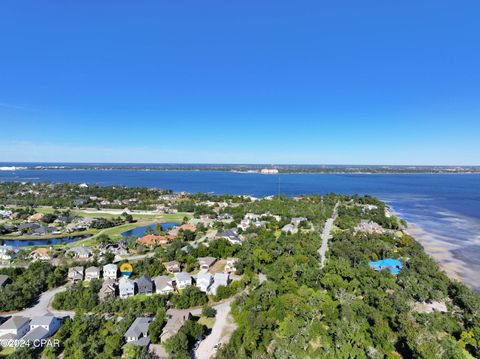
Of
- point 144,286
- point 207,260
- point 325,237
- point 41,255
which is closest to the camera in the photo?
point 144,286

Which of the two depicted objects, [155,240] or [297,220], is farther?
[297,220]

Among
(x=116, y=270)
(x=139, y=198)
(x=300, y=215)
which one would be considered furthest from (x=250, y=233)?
(x=139, y=198)

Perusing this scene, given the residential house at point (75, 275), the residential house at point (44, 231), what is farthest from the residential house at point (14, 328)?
the residential house at point (44, 231)

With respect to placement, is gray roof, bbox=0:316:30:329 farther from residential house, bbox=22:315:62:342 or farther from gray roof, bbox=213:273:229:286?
gray roof, bbox=213:273:229:286

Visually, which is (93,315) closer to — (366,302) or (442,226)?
(366,302)

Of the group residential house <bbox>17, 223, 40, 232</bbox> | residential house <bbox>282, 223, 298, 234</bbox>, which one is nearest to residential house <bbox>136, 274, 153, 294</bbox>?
residential house <bbox>282, 223, 298, 234</bbox>

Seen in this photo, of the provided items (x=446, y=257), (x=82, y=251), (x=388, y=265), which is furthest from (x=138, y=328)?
(x=446, y=257)

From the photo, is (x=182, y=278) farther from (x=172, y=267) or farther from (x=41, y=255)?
(x=41, y=255)
